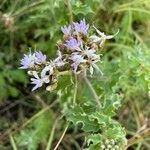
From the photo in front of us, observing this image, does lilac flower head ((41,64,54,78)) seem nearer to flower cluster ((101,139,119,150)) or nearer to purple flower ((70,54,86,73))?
purple flower ((70,54,86,73))

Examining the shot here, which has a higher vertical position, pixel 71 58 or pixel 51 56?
pixel 71 58

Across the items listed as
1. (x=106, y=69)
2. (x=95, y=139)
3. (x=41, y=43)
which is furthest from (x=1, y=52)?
(x=95, y=139)

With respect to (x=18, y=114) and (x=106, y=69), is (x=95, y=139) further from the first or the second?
(x=18, y=114)

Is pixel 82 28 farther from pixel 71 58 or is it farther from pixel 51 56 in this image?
pixel 51 56

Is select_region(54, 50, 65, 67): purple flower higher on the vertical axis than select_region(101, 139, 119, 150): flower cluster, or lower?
higher

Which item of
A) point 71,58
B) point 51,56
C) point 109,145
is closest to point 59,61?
point 71,58

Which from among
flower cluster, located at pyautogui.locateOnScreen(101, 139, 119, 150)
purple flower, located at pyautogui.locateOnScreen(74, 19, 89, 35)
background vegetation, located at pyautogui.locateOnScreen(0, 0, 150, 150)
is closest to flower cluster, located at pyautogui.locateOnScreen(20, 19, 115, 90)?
purple flower, located at pyautogui.locateOnScreen(74, 19, 89, 35)
